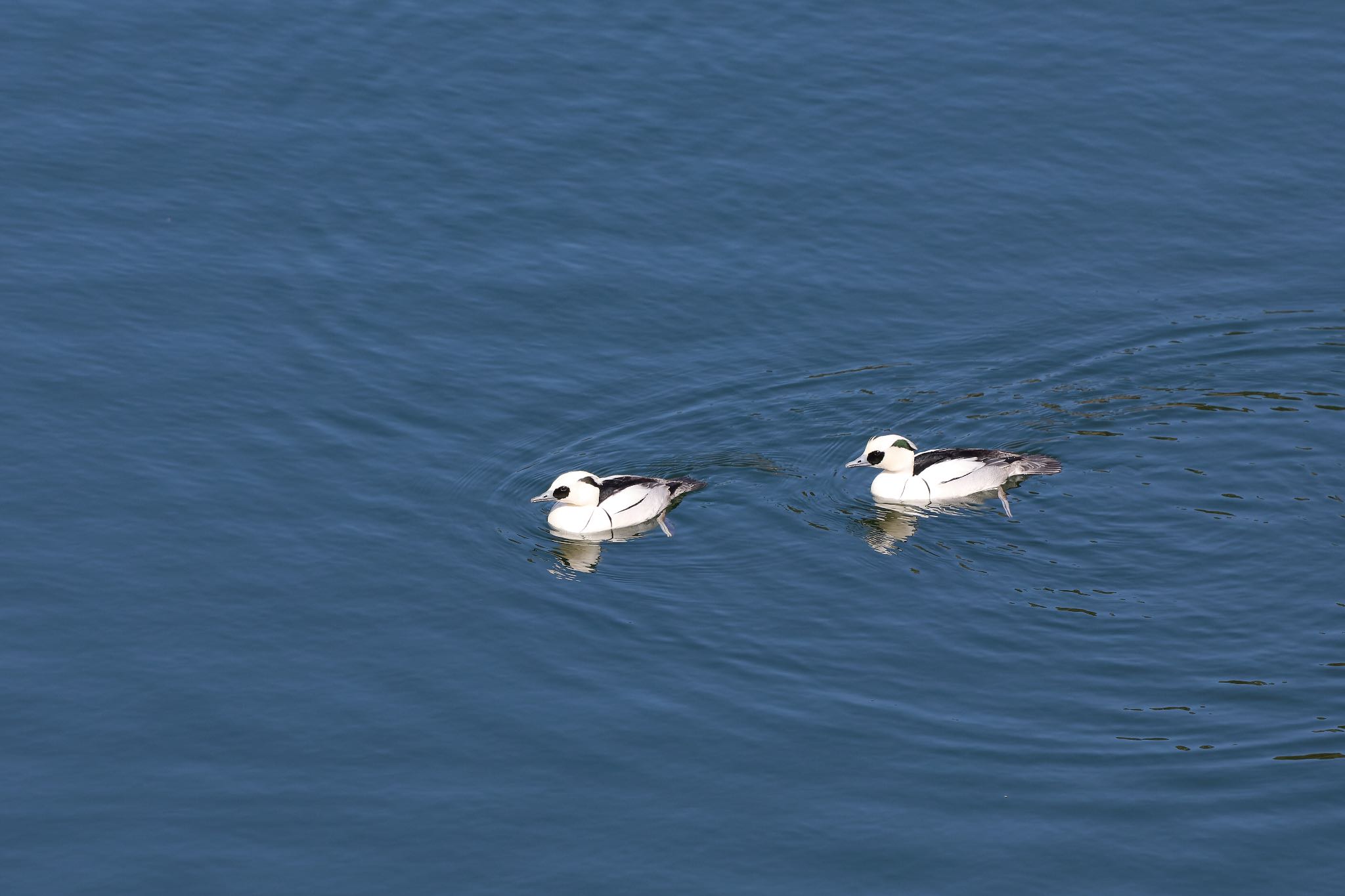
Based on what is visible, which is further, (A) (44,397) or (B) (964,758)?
(A) (44,397)

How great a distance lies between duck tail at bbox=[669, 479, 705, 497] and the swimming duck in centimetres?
251

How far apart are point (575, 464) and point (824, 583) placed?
4.88 m

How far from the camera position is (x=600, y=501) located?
29.1 metres

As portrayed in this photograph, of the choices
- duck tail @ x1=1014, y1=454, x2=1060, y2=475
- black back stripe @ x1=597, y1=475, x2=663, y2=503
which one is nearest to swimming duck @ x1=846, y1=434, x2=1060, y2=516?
duck tail @ x1=1014, y1=454, x2=1060, y2=475

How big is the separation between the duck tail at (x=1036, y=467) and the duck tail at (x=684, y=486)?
4.65m

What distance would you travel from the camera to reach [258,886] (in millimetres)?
21906

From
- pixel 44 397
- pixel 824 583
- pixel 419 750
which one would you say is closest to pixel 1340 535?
pixel 824 583

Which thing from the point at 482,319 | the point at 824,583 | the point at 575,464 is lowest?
the point at 824,583

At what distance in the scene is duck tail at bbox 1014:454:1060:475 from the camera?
30.0 metres

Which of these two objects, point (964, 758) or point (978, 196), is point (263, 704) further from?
point (978, 196)

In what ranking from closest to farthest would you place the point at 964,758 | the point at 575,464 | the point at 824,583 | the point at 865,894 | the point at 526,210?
1. the point at 865,894
2. the point at 964,758
3. the point at 824,583
4. the point at 575,464
5. the point at 526,210

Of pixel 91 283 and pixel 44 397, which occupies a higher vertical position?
pixel 91 283

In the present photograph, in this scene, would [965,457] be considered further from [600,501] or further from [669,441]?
[600,501]

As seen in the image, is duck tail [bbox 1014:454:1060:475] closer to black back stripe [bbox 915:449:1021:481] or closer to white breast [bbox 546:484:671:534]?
black back stripe [bbox 915:449:1021:481]
